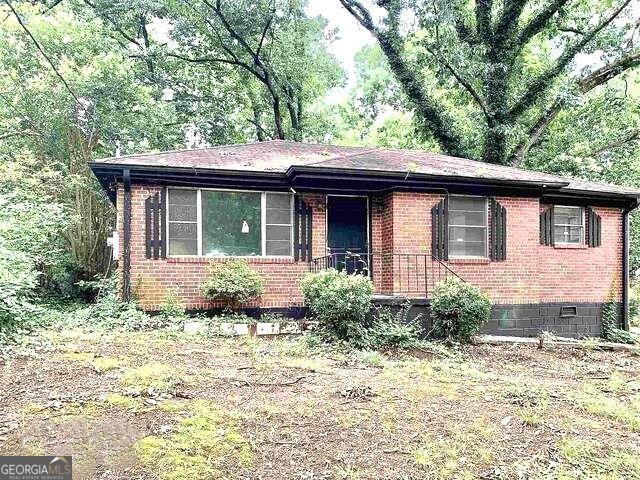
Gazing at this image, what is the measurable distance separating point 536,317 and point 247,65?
14097 millimetres

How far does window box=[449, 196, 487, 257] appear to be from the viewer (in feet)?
32.4

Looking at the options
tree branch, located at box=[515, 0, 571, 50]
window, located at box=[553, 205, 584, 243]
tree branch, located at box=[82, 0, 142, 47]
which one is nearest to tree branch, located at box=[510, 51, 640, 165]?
tree branch, located at box=[515, 0, 571, 50]

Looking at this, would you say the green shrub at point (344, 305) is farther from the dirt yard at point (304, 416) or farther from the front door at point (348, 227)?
the front door at point (348, 227)

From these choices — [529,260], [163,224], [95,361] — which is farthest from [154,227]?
[529,260]

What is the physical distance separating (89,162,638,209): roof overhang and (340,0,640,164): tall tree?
22.0ft

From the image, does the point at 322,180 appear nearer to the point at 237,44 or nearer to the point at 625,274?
the point at 625,274

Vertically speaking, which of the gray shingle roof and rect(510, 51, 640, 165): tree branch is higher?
rect(510, 51, 640, 165): tree branch

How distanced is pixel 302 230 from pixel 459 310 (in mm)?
3516

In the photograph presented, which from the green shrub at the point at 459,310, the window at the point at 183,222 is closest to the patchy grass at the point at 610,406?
the green shrub at the point at 459,310

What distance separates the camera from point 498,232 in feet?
32.8

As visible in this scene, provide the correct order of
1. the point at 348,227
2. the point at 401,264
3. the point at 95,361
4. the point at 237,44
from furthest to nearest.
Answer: the point at 237,44, the point at 348,227, the point at 401,264, the point at 95,361

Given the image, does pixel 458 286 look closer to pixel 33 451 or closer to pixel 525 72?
pixel 33 451

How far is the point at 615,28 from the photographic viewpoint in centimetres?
1545

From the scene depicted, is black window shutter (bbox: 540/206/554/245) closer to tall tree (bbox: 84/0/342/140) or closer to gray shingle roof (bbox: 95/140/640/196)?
gray shingle roof (bbox: 95/140/640/196)
